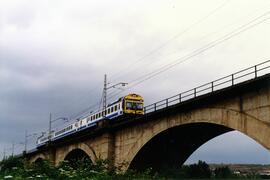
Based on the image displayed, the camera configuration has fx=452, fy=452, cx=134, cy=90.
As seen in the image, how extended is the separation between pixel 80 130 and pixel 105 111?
10.5m

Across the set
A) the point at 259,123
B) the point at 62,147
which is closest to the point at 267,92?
the point at 259,123

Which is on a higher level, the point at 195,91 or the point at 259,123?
the point at 195,91

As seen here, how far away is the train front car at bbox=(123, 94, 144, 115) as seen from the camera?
1796 inches

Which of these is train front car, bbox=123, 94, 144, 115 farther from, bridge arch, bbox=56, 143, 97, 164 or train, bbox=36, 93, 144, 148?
bridge arch, bbox=56, 143, 97, 164

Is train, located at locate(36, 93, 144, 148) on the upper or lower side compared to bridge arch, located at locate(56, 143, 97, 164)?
upper

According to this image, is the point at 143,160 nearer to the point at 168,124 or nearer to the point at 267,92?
the point at 168,124

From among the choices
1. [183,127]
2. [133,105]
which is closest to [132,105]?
[133,105]

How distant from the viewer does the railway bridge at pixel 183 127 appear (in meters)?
24.6

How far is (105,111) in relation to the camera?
49.9m

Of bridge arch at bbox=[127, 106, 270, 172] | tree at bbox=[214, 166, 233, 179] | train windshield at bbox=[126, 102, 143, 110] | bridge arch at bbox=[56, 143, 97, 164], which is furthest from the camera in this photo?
bridge arch at bbox=[56, 143, 97, 164]

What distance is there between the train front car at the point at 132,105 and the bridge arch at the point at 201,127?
235 inches

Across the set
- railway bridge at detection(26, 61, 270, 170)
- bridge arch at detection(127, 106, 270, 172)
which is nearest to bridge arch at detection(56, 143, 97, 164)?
railway bridge at detection(26, 61, 270, 170)

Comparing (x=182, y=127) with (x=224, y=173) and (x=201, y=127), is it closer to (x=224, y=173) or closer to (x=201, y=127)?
(x=201, y=127)

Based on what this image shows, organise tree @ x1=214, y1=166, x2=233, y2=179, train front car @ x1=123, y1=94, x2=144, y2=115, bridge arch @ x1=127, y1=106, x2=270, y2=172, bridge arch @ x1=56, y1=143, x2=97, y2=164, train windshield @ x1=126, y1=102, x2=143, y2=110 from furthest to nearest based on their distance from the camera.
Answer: bridge arch @ x1=56, y1=143, x2=97, y2=164
tree @ x1=214, y1=166, x2=233, y2=179
train windshield @ x1=126, y1=102, x2=143, y2=110
train front car @ x1=123, y1=94, x2=144, y2=115
bridge arch @ x1=127, y1=106, x2=270, y2=172
